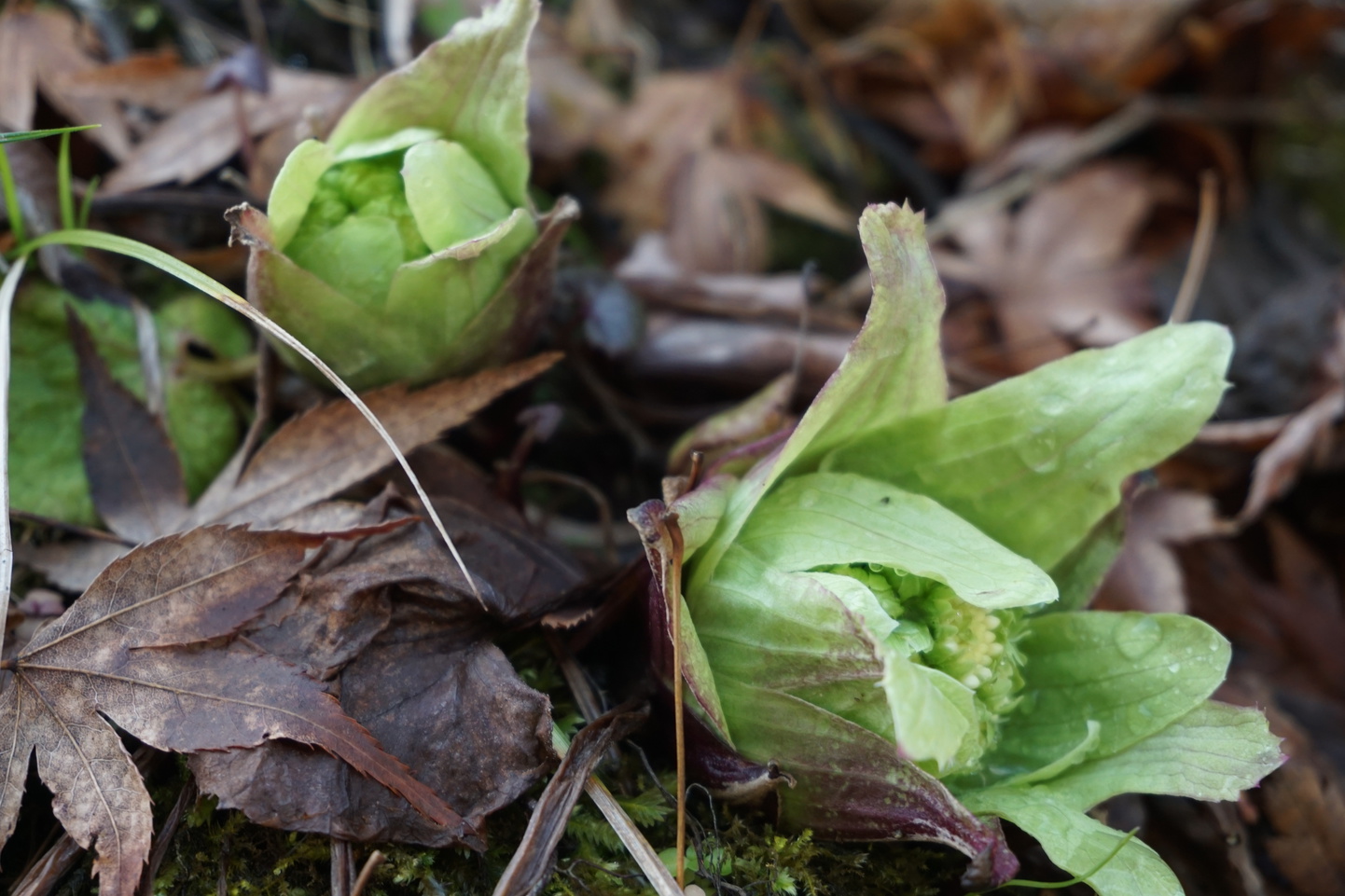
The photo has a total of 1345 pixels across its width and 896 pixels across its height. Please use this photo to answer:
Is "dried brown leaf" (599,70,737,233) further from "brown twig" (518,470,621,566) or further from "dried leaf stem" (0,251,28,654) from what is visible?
"dried leaf stem" (0,251,28,654)

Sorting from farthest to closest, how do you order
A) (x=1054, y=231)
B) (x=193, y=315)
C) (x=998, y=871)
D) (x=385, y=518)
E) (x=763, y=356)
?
(x=1054, y=231), (x=763, y=356), (x=193, y=315), (x=385, y=518), (x=998, y=871)

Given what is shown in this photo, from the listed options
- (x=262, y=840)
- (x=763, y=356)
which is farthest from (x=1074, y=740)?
(x=262, y=840)

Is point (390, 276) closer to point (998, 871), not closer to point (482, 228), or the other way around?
point (482, 228)

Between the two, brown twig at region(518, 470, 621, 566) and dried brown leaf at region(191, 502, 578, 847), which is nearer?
dried brown leaf at region(191, 502, 578, 847)

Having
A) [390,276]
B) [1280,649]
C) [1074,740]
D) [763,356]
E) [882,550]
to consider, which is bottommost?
[1280,649]

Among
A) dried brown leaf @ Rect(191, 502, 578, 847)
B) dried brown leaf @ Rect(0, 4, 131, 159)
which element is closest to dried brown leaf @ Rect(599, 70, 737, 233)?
dried brown leaf @ Rect(0, 4, 131, 159)

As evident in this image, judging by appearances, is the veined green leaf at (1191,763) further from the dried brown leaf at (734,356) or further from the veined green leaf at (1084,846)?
the dried brown leaf at (734,356)
